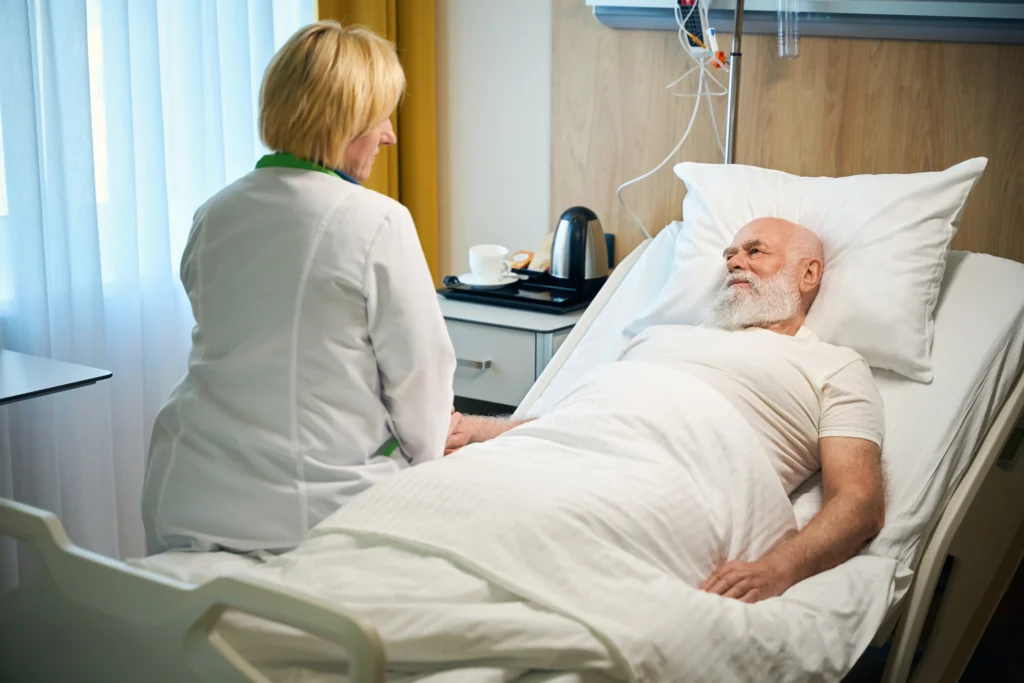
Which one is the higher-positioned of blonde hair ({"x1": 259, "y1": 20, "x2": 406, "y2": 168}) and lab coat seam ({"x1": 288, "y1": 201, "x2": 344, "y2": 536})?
blonde hair ({"x1": 259, "y1": 20, "x2": 406, "y2": 168})

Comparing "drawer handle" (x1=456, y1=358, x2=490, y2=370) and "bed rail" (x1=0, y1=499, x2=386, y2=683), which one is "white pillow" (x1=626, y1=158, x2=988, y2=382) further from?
"bed rail" (x1=0, y1=499, x2=386, y2=683)

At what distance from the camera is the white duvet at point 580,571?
1.27 m

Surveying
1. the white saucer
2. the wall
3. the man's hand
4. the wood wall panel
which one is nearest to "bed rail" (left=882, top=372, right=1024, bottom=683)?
the man's hand

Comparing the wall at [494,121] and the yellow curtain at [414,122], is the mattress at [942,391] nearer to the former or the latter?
the wall at [494,121]

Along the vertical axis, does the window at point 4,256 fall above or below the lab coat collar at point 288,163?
below

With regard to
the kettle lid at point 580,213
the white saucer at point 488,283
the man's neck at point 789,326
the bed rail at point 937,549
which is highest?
the kettle lid at point 580,213

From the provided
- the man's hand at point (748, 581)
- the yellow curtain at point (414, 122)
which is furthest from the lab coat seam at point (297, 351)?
the yellow curtain at point (414, 122)

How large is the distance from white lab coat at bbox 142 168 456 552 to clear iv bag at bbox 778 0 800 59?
145 centimetres

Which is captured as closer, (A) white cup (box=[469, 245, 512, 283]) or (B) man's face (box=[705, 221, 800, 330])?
(B) man's face (box=[705, 221, 800, 330])

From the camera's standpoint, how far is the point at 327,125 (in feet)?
4.99

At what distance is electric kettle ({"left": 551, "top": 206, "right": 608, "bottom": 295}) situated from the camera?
2.75 m

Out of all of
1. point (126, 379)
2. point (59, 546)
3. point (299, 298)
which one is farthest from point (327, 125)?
point (126, 379)

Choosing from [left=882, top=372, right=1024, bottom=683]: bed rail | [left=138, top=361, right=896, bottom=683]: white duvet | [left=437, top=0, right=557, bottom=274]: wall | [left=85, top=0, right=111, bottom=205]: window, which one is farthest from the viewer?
[left=437, top=0, right=557, bottom=274]: wall

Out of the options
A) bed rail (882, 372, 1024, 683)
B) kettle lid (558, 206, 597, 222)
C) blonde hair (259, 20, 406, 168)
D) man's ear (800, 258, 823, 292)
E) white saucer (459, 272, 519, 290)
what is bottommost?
bed rail (882, 372, 1024, 683)
